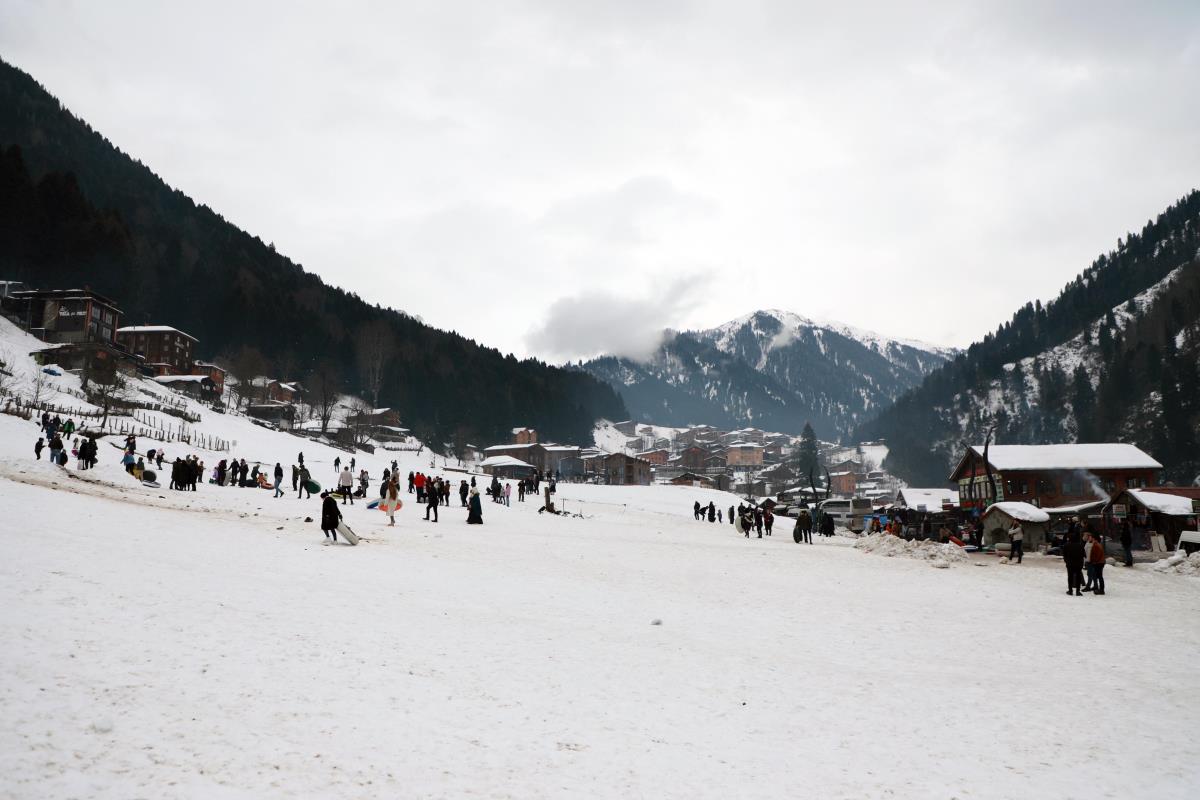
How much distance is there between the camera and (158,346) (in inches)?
3442

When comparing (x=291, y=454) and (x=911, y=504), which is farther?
(x=911, y=504)

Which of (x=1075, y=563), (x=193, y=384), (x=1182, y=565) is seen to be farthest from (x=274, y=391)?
(x=1182, y=565)

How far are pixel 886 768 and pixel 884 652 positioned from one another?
5.10m

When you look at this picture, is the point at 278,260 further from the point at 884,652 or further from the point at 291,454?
the point at 884,652

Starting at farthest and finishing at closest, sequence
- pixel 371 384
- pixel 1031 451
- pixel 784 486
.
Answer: pixel 784 486, pixel 371 384, pixel 1031 451

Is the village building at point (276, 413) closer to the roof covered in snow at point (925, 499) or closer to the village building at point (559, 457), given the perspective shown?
the village building at point (559, 457)

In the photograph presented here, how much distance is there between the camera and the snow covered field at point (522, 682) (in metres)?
5.83

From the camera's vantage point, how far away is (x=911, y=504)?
79812mm

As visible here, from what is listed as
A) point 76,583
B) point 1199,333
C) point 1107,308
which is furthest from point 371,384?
point 1107,308

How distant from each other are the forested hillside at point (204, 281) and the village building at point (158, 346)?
27.2 ft

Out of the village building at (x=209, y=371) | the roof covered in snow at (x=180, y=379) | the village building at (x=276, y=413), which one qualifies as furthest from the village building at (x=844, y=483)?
the roof covered in snow at (x=180, y=379)

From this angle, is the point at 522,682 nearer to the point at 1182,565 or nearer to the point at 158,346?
the point at 1182,565

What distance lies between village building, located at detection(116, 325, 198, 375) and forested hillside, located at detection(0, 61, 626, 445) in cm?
828

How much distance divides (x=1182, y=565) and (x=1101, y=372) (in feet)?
459
